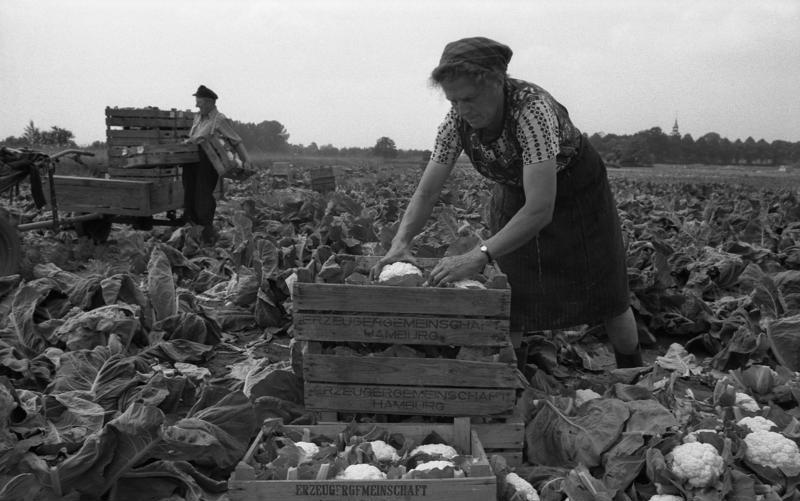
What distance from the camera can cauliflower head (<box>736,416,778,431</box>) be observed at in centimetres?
292

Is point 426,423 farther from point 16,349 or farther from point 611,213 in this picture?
point 16,349

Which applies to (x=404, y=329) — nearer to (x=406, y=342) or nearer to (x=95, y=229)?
(x=406, y=342)

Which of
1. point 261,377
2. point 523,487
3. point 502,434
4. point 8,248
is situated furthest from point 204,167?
point 523,487

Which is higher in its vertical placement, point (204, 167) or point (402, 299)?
point (204, 167)

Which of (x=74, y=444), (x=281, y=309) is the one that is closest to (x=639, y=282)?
(x=281, y=309)

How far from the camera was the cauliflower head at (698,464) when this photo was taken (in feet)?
8.36

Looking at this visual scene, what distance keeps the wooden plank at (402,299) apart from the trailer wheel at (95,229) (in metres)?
6.23

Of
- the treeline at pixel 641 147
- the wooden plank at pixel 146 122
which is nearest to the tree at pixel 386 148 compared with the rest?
A: the treeline at pixel 641 147

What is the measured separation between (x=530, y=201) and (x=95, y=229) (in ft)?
22.4

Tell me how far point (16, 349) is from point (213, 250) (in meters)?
4.16

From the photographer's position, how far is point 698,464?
8.39 ft

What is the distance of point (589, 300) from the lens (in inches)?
142

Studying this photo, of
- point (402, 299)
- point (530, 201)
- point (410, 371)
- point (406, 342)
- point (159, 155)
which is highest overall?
point (159, 155)

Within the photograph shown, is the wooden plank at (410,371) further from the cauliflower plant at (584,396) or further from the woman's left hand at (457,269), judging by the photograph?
the cauliflower plant at (584,396)
